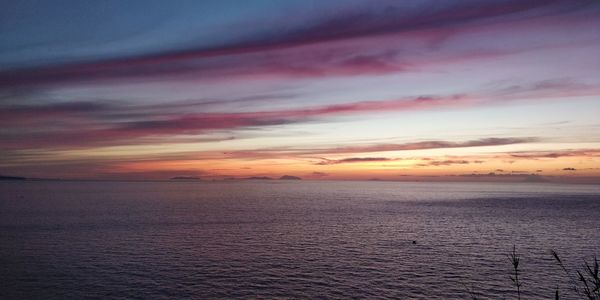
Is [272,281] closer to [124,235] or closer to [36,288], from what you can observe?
[36,288]

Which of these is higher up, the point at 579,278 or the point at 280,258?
the point at 579,278

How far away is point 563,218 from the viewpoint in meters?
126

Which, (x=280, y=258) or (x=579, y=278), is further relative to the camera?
(x=280, y=258)

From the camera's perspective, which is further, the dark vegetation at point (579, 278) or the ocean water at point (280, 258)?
the ocean water at point (280, 258)

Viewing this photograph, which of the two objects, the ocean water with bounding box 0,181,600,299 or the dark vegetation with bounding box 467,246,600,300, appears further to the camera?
the ocean water with bounding box 0,181,600,299

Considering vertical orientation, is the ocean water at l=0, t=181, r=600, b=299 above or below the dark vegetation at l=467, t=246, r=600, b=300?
below

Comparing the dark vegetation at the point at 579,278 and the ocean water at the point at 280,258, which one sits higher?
the dark vegetation at the point at 579,278

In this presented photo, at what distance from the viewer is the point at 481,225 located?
10888 centimetres

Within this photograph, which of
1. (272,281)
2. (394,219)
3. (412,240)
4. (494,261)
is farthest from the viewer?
(394,219)

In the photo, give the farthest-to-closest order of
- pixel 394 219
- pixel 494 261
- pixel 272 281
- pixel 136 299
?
pixel 394 219 → pixel 494 261 → pixel 272 281 → pixel 136 299

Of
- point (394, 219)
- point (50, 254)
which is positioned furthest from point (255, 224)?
point (50, 254)

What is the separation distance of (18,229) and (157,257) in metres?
50.2

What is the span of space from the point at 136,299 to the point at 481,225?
8836cm

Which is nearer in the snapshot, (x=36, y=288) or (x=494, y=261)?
(x=36, y=288)
